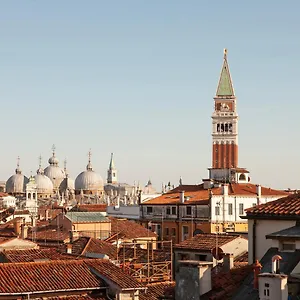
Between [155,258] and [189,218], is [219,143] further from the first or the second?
[155,258]

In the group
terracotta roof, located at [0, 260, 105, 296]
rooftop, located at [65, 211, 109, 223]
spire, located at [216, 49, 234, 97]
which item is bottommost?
terracotta roof, located at [0, 260, 105, 296]

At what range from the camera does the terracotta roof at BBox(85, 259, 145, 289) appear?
65.6 ft

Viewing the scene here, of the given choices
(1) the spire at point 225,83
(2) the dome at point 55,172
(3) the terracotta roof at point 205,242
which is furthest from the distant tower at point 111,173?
(3) the terracotta roof at point 205,242

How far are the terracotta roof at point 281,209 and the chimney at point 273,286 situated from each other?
245 centimetres

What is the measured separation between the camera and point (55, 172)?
164750 millimetres

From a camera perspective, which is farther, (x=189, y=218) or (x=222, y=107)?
(x=222, y=107)

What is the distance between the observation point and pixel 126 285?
19906 millimetres

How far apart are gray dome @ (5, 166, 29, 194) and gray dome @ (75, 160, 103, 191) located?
11.1 metres

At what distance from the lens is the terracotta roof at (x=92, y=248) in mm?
32456

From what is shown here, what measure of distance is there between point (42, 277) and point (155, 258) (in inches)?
530

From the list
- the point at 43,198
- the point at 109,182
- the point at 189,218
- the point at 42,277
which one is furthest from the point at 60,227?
the point at 109,182

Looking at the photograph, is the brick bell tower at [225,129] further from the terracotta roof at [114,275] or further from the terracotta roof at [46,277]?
the terracotta roof at [46,277]

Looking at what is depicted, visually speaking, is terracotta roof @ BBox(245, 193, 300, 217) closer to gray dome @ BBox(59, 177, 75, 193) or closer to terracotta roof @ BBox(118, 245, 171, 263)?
terracotta roof @ BBox(118, 245, 171, 263)

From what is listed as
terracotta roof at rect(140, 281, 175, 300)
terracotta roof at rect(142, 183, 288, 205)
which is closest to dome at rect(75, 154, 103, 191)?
terracotta roof at rect(142, 183, 288, 205)
